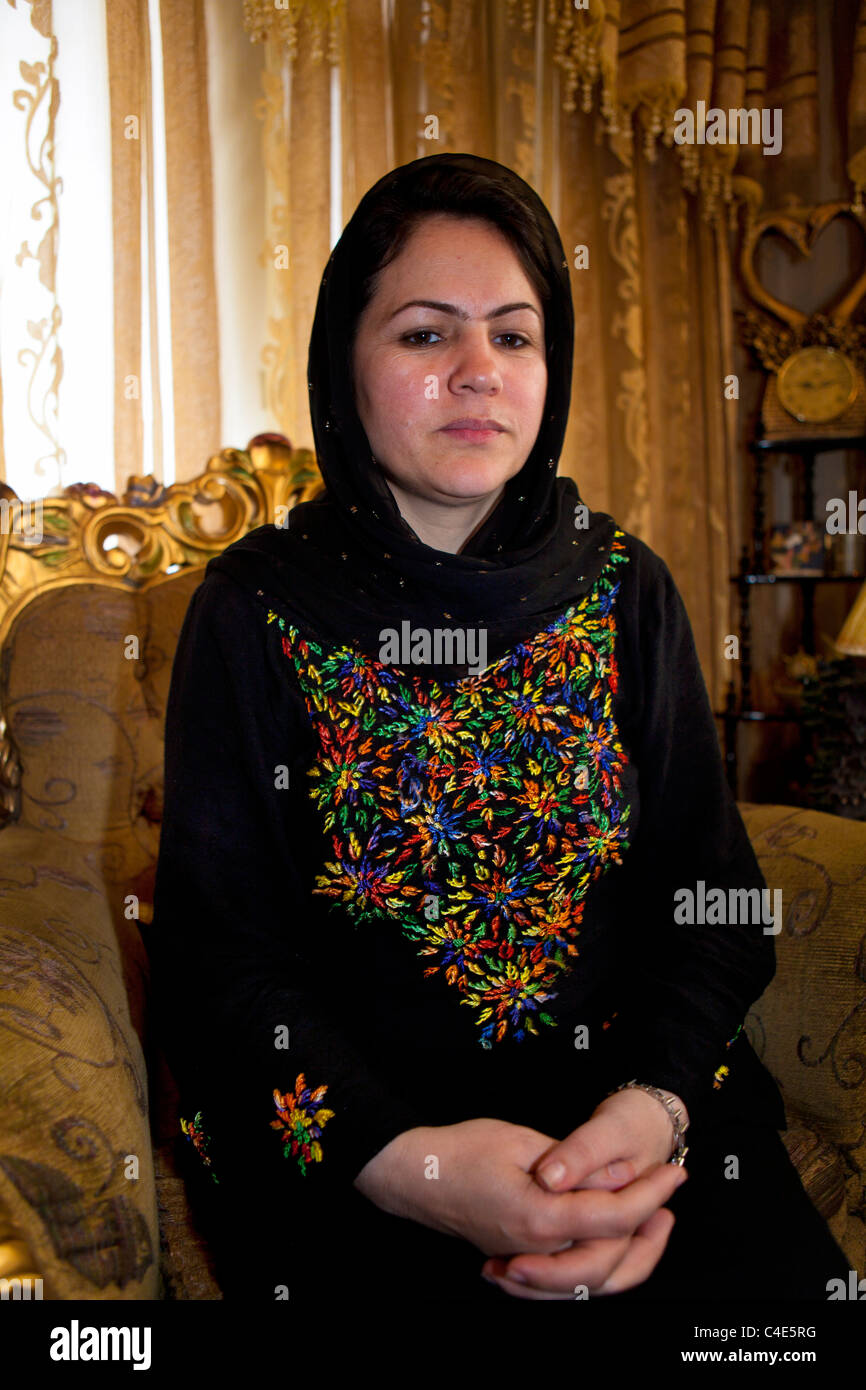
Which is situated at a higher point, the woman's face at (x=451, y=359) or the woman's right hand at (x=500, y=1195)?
the woman's face at (x=451, y=359)

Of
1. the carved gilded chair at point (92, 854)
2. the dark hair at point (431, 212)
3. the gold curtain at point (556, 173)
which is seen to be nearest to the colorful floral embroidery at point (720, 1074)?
the carved gilded chair at point (92, 854)

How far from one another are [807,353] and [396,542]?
2.17 meters

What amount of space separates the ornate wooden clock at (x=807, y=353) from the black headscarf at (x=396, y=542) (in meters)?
1.90

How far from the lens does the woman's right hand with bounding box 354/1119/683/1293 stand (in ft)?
2.35

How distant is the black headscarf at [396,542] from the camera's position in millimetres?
957

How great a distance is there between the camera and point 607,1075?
916mm

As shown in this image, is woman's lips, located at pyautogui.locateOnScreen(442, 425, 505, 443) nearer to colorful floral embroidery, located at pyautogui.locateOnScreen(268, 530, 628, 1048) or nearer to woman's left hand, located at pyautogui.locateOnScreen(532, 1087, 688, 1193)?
colorful floral embroidery, located at pyautogui.locateOnScreen(268, 530, 628, 1048)

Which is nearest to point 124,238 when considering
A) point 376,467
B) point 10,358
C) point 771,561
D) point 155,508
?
point 10,358

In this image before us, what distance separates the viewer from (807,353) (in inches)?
106

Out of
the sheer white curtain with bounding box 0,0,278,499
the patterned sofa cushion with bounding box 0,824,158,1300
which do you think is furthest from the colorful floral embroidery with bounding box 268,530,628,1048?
the sheer white curtain with bounding box 0,0,278,499

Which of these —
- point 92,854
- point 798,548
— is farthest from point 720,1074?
point 798,548

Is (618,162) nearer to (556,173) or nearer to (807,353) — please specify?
(556,173)

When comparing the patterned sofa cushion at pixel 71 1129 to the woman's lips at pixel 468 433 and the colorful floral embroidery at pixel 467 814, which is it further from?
the woman's lips at pixel 468 433
